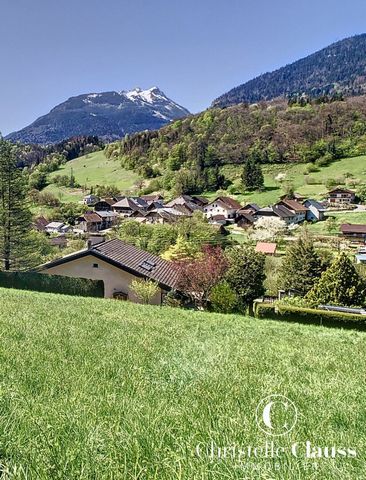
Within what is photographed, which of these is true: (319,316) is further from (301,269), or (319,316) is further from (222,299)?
(301,269)

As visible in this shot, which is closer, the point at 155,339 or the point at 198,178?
the point at 155,339

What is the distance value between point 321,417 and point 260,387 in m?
0.83

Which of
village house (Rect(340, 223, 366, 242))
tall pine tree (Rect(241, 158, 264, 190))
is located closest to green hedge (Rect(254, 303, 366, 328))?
village house (Rect(340, 223, 366, 242))

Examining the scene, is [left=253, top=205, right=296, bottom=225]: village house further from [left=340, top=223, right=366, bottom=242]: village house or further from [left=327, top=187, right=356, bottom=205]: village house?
[left=340, top=223, right=366, bottom=242]: village house

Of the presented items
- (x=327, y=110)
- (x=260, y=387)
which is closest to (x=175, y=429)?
(x=260, y=387)

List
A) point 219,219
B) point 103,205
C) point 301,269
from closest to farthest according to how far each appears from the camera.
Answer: point 301,269 → point 219,219 → point 103,205

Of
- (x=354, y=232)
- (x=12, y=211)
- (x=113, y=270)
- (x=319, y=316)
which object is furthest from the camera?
(x=354, y=232)

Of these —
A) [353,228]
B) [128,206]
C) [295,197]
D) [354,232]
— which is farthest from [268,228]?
[128,206]

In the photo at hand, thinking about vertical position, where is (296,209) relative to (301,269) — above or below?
above

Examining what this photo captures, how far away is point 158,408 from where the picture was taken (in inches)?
111

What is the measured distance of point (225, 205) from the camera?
99812 mm

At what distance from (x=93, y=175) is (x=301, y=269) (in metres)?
146

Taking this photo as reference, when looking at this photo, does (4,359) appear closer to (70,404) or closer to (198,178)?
(70,404)

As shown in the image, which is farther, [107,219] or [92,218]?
[107,219]
